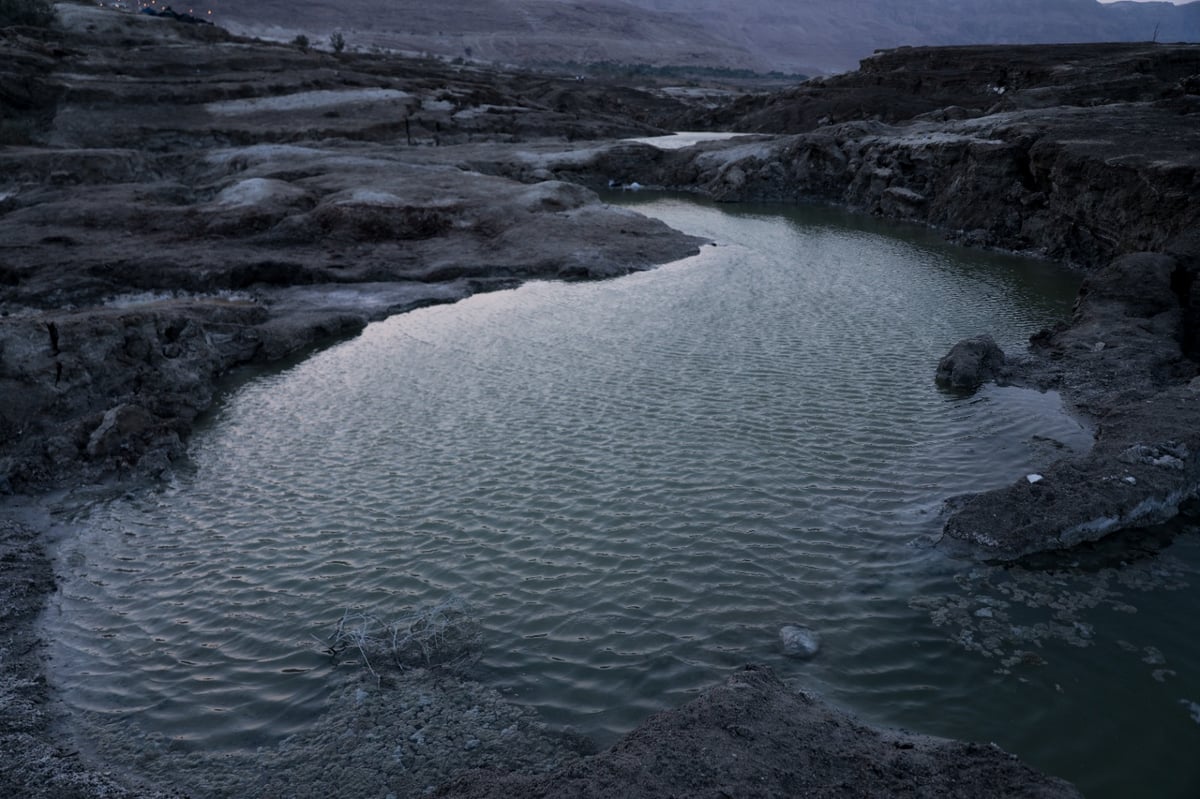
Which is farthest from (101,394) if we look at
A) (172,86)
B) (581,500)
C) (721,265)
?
(172,86)

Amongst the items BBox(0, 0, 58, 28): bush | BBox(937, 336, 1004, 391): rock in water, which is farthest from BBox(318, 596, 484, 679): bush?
BBox(0, 0, 58, 28): bush

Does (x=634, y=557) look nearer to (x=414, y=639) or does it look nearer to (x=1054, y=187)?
(x=414, y=639)

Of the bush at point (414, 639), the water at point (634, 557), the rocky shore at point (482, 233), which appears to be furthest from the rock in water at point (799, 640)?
the bush at point (414, 639)

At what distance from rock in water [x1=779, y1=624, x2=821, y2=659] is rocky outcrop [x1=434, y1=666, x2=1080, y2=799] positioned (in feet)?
6.49

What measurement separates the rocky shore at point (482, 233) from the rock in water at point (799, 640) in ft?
5.36

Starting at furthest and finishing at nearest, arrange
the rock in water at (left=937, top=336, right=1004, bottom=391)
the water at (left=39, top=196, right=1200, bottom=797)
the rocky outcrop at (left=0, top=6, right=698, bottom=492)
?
the rock in water at (left=937, top=336, right=1004, bottom=391) → the rocky outcrop at (left=0, top=6, right=698, bottom=492) → the water at (left=39, top=196, right=1200, bottom=797)

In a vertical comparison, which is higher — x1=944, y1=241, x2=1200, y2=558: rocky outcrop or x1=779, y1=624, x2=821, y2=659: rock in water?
x1=944, y1=241, x2=1200, y2=558: rocky outcrop

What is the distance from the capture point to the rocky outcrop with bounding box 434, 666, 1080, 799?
6867mm

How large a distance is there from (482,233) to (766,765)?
111ft

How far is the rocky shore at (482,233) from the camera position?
8.56 metres

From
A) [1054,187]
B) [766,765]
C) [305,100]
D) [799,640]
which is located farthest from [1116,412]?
[305,100]

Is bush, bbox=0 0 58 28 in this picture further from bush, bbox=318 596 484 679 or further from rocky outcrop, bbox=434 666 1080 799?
rocky outcrop, bbox=434 666 1080 799

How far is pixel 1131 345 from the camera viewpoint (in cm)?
1989

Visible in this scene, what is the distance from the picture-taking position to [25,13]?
75.9 meters
